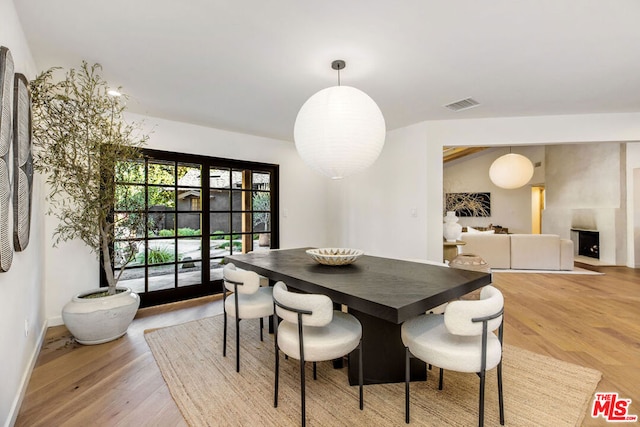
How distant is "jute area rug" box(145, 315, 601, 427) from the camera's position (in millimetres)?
1702

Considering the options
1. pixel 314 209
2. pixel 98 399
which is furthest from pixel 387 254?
pixel 98 399

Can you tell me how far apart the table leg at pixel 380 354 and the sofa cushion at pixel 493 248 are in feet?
15.1

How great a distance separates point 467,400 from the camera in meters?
A: 1.87

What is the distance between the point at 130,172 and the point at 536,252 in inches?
276

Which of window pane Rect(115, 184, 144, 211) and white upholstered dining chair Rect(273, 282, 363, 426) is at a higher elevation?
window pane Rect(115, 184, 144, 211)

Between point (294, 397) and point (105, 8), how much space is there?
2699 mm

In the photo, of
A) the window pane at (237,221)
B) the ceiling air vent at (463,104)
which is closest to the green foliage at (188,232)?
the window pane at (237,221)

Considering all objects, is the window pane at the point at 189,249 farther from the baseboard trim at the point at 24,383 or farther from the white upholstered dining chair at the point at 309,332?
the white upholstered dining chair at the point at 309,332

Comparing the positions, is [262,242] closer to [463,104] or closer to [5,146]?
[463,104]

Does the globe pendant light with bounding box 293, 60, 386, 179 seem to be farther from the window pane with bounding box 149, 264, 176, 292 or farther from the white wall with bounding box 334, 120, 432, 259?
the window pane with bounding box 149, 264, 176, 292

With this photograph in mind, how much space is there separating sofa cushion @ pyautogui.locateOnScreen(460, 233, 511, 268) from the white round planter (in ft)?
18.9

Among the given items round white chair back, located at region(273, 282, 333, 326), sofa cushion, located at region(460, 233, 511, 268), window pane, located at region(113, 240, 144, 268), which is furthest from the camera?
sofa cushion, located at region(460, 233, 511, 268)

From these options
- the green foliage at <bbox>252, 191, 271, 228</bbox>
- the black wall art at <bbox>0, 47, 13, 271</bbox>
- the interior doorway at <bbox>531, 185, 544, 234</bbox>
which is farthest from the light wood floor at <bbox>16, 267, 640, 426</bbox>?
the interior doorway at <bbox>531, 185, 544, 234</bbox>

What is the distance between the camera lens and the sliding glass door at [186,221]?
12.2 ft
